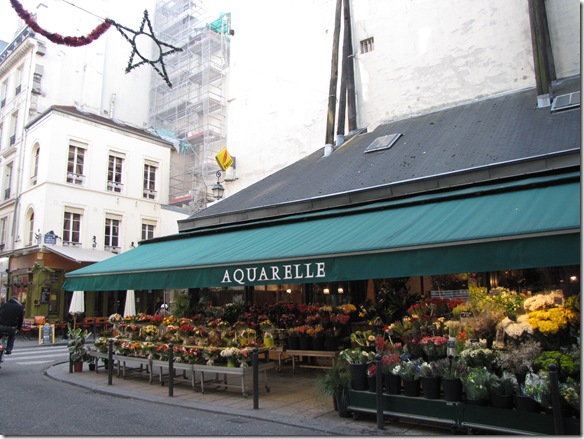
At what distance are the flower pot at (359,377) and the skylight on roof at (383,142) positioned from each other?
20.6 ft

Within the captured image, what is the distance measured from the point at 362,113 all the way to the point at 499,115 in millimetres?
4722

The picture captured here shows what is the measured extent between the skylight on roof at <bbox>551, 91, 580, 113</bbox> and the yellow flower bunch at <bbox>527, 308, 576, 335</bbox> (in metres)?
5.39

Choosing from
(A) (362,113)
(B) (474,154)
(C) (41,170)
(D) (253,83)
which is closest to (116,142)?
(C) (41,170)

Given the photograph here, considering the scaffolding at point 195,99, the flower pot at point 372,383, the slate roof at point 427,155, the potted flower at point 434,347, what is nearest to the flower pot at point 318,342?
the slate roof at point 427,155

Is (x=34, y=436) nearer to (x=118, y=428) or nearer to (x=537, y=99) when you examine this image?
(x=118, y=428)

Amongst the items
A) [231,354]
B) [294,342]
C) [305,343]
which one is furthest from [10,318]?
[305,343]

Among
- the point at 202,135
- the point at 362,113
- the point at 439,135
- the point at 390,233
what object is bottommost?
the point at 390,233

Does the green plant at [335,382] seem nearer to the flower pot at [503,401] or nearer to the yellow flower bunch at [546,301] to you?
the flower pot at [503,401]

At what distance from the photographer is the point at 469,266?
578 cm

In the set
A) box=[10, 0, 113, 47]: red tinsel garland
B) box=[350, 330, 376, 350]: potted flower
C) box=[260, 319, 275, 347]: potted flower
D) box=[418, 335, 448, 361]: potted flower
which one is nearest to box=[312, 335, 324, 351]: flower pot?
box=[260, 319, 275, 347]: potted flower

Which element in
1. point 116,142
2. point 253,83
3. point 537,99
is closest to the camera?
point 537,99

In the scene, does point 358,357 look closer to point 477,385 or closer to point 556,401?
point 477,385

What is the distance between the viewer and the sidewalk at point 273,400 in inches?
233

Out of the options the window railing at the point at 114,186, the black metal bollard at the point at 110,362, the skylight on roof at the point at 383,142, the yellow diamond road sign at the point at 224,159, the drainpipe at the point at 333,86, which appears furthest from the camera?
the window railing at the point at 114,186
